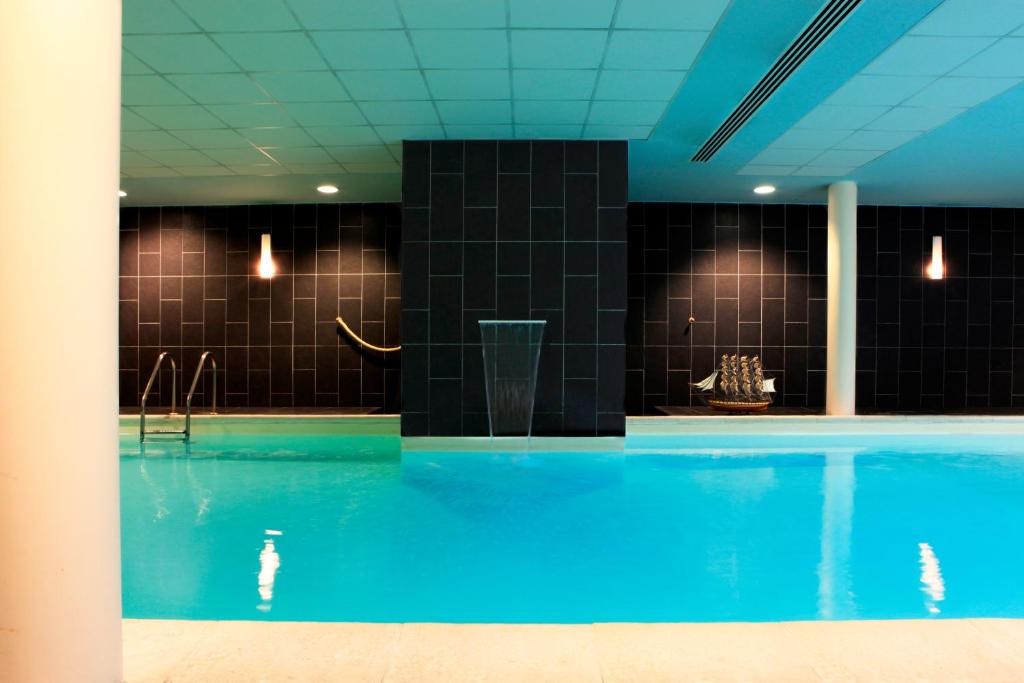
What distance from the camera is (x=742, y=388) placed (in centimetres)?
809

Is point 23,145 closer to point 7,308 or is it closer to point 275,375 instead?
point 7,308

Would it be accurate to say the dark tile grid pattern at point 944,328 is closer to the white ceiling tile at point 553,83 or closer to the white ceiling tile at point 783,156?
the white ceiling tile at point 783,156

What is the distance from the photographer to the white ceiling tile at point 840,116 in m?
5.35

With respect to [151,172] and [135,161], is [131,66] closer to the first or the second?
[135,161]

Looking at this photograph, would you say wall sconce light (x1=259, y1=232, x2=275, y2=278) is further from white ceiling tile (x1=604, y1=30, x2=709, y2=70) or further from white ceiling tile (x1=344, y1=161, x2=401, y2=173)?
white ceiling tile (x1=604, y1=30, x2=709, y2=70)

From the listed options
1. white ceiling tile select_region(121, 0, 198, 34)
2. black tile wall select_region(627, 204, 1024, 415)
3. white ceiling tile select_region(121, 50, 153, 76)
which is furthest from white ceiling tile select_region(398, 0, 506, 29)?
black tile wall select_region(627, 204, 1024, 415)

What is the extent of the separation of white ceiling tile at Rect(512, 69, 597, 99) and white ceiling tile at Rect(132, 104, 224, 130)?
8.12 feet

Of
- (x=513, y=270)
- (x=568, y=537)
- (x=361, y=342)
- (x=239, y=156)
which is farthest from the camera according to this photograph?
(x=361, y=342)

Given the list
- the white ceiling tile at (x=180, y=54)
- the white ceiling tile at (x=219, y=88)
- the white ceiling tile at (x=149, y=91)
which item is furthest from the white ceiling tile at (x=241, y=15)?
the white ceiling tile at (x=149, y=91)

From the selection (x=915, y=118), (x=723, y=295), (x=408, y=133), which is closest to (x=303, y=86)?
(x=408, y=133)

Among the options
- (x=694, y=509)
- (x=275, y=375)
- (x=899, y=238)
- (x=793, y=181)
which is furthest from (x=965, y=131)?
(x=275, y=375)

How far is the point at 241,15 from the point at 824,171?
592cm

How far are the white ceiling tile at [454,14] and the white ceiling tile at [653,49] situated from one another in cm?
73

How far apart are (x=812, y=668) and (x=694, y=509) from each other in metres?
2.66
